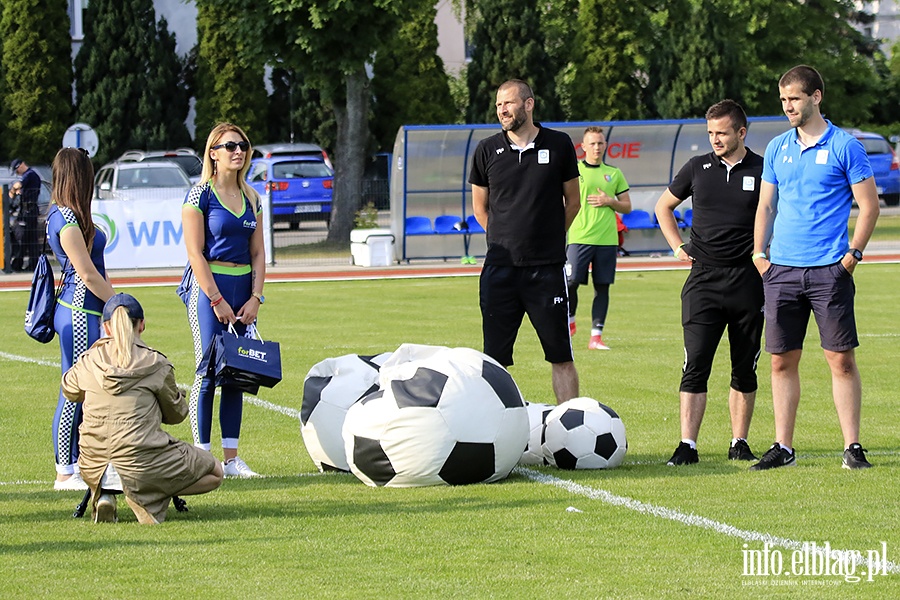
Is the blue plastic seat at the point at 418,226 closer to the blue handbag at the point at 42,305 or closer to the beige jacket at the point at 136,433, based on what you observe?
the blue handbag at the point at 42,305

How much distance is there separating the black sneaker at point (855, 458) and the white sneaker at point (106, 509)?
4.13 m

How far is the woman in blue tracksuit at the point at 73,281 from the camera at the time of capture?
814cm

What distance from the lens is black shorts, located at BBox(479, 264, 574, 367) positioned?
9.13m

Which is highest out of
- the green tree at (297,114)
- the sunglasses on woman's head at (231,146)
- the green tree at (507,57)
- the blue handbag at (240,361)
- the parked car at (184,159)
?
the green tree at (507,57)

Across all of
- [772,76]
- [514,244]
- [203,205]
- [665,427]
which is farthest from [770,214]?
[772,76]

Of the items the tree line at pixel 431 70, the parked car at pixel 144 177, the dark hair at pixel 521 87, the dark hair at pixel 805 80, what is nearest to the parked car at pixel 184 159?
the parked car at pixel 144 177

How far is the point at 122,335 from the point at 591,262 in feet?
27.7

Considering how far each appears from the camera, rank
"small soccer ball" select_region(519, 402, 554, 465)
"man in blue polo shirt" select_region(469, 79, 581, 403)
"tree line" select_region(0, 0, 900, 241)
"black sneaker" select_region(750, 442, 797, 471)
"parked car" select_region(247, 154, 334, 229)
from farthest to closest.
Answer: "tree line" select_region(0, 0, 900, 241) → "parked car" select_region(247, 154, 334, 229) → "man in blue polo shirt" select_region(469, 79, 581, 403) → "small soccer ball" select_region(519, 402, 554, 465) → "black sneaker" select_region(750, 442, 797, 471)

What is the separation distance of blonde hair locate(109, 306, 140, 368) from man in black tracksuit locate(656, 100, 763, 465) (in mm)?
3211

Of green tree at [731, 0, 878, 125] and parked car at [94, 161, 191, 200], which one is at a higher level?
green tree at [731, 0, 878, 125]

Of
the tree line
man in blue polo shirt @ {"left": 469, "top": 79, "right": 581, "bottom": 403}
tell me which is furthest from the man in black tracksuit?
the tree line

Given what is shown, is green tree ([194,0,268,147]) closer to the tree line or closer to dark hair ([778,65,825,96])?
the tree line

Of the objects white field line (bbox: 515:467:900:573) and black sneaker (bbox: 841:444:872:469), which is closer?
white field line (bbox: 515:467:900:573)

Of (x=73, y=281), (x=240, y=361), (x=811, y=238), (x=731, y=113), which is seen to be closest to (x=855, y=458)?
(x=811, y=238)
